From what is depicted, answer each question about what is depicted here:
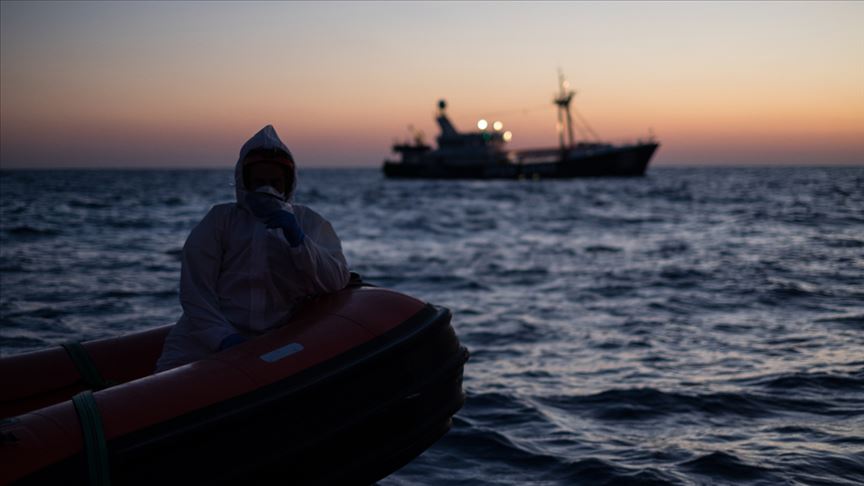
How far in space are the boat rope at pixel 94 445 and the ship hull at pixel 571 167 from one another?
65664 mm

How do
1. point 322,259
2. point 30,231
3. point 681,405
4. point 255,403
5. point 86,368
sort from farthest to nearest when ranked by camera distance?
point 30,231 → point 681,405 → point 86,368 → point 322,259 → point 255,403

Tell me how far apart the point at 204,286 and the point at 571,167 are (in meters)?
65.9

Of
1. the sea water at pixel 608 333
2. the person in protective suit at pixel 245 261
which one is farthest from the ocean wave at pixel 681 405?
the person in protective suit at pixel 245 261

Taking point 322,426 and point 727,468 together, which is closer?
point 322,426

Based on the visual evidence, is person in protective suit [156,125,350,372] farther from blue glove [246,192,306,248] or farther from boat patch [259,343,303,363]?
boat patch [259,343,303,363]

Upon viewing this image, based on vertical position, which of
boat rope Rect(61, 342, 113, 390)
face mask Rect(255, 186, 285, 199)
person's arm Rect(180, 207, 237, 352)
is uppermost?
face mask Rect(255, 186, 285, 199)

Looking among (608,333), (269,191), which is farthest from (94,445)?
(608,333)

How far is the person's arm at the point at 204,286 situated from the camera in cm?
304

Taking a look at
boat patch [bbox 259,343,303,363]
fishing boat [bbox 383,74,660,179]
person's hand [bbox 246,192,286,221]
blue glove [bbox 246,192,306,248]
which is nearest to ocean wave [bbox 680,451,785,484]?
boat patch [bbox 259,343,303,363]

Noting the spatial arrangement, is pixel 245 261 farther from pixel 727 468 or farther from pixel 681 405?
pixel 681 405

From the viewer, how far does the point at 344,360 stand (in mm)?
2896

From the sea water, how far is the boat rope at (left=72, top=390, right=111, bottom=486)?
4.39ft

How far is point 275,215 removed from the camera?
9.81ft

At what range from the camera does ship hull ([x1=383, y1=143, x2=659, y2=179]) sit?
6612 centimetres
